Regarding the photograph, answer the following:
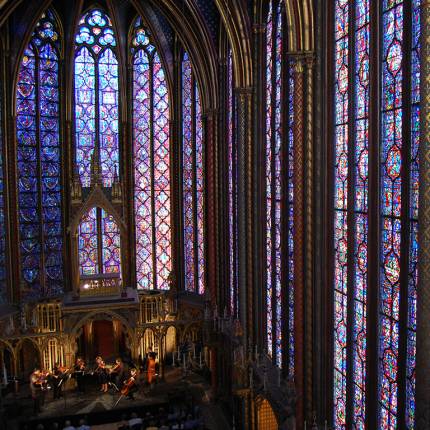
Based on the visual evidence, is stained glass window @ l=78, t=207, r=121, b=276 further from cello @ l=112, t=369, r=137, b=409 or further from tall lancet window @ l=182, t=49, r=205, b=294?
cello @ l=112, t=369, r=137, b=409

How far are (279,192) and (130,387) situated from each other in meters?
9.38

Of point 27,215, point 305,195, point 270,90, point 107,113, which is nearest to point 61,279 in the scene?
point 27,215

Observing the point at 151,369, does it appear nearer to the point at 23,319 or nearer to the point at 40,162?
the point at 23,319

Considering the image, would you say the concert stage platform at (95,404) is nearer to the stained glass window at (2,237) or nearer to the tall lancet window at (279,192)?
the stained glass window at (2,237)

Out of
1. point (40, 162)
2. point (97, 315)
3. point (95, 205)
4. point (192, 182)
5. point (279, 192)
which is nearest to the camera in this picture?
point (279, 192)

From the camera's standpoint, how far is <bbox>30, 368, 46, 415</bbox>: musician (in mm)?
20406

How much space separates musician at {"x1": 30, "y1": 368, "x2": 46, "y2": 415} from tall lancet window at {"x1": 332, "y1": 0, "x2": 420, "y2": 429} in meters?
11.3

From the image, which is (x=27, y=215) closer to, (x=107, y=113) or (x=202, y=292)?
(x=107, y=113)

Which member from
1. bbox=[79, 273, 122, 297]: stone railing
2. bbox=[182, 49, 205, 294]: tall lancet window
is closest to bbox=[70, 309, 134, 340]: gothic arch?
bbox=[79, 273, 122, 297]: stone railing

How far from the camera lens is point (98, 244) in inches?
1017

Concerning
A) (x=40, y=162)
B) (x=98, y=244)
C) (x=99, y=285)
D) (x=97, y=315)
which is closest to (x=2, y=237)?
(x=40, y=162)

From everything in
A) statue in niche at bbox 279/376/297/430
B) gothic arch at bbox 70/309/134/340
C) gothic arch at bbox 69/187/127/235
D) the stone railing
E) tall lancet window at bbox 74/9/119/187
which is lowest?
statue in niche at bbox 279/376/297/430

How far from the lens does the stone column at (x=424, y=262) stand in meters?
8.91

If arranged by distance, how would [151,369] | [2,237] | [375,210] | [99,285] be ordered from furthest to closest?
[2,237] → [99,285] → [151,369] → [375,210]
